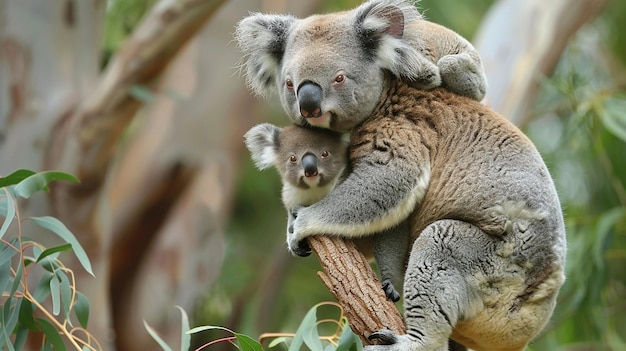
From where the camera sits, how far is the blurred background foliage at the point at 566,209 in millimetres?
5641

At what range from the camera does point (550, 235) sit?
9.74ft

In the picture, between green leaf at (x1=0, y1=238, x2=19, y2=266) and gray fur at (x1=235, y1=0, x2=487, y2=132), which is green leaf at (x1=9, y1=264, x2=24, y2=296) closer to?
green leaf at (x1=0, y1=238, x2=19, y2=266)

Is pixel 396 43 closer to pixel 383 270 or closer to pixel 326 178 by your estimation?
pixel 326 178

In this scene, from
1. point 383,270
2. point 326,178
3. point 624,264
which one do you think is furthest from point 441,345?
point 624,264

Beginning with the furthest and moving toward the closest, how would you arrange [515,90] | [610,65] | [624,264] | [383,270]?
[610,65]
[624,264]
[515,90]
[383,270]

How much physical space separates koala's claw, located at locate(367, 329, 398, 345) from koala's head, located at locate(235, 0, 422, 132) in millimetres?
837

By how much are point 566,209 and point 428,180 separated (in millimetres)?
3935

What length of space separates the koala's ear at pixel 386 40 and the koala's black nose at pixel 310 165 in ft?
1.52

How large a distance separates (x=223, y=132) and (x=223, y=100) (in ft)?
0.86

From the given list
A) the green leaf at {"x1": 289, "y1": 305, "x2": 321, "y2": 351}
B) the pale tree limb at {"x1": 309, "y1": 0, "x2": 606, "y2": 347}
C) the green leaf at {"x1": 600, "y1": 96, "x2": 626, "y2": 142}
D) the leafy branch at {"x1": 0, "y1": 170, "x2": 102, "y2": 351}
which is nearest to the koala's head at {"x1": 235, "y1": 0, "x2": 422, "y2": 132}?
the green leaf at {"x1": 289, "y1": 305, "x2": 321, "y2": 351}

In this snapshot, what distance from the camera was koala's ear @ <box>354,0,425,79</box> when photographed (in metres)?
3.23

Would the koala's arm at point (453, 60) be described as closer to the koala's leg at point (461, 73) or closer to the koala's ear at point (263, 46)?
the koala's leg at point (461, 73)

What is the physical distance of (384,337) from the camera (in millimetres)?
2738

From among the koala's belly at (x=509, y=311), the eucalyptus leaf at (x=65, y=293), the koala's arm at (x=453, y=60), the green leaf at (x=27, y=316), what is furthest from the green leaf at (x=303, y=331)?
the koala's arm at (x=453, y=60)
